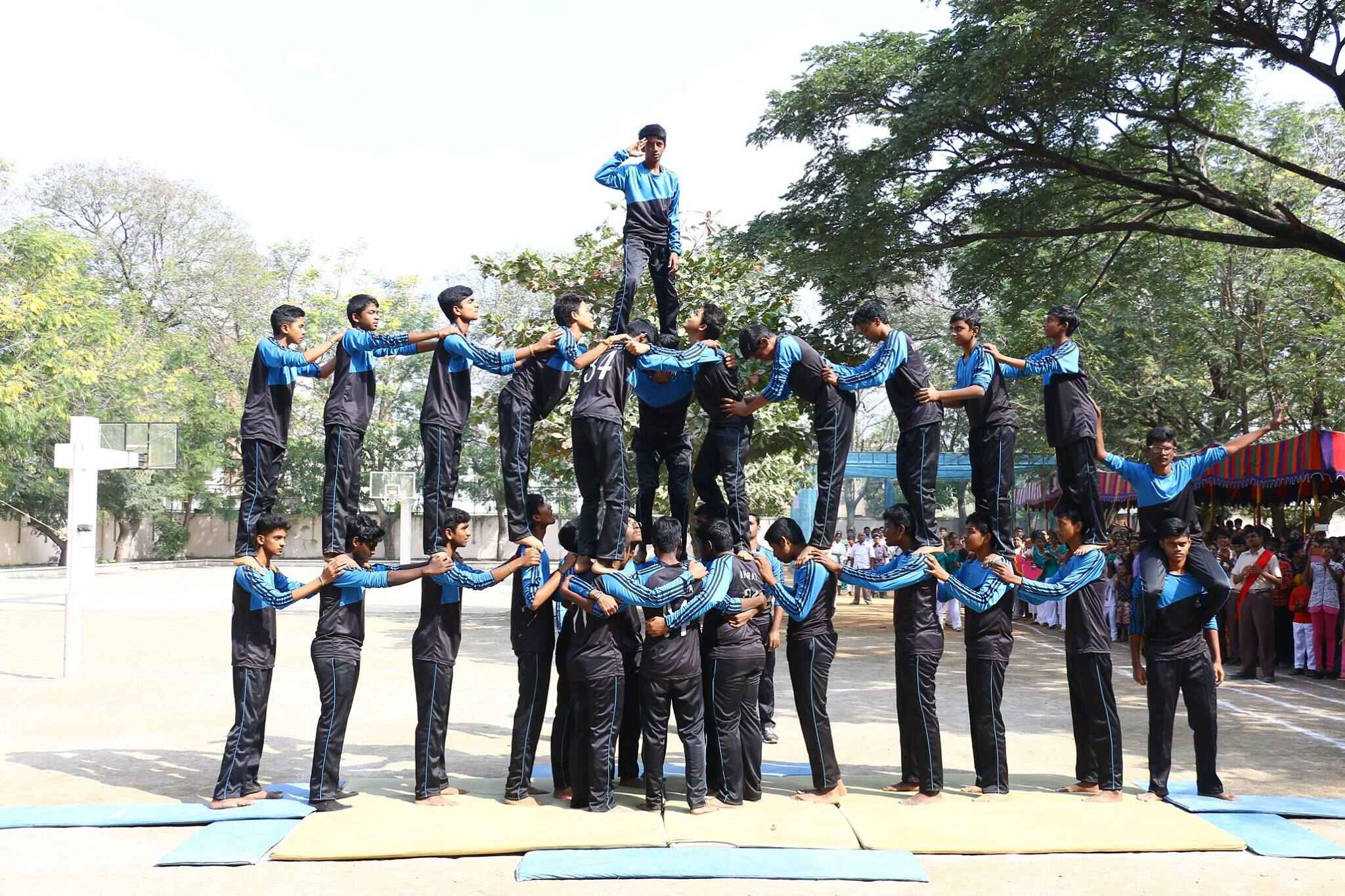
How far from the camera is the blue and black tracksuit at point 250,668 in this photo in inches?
294

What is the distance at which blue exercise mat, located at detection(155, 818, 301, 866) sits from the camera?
250 inches

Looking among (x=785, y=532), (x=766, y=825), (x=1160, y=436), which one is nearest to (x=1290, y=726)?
(x=1160, y=436)

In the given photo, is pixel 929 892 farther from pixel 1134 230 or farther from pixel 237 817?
pixel 1134 230

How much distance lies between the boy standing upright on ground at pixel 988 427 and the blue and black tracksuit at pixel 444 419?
334 cm

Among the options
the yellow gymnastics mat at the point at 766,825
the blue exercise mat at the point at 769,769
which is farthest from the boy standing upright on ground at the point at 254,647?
the yellow gymnastics mat at the point at 766,825

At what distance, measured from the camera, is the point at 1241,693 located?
13.0 m

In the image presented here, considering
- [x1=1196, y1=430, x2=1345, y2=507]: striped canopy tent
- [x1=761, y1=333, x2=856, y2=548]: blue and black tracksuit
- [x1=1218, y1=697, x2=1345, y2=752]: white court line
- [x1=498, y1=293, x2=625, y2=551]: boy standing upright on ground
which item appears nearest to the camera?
[x1=498, y1=293, x2=625, y2=551]: boy standing upright on ground

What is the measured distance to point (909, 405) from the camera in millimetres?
8188

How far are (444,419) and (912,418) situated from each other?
3.36 meters

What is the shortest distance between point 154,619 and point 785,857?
58.4 feet

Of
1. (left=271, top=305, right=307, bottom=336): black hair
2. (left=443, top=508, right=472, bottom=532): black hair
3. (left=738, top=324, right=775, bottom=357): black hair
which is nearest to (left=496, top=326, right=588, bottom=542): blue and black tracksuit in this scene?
(left=443, top=508, right=472, bottom=532): black hair

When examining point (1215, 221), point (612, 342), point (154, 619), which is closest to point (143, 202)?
point (154, 619)

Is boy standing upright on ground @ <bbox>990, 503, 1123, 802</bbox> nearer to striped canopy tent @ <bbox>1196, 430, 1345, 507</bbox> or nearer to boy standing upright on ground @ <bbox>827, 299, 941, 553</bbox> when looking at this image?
boy standing upright on ground @ <bbox>827, 299, 941, 553</bbox>

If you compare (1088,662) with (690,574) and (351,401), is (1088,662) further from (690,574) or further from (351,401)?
(351,401)
